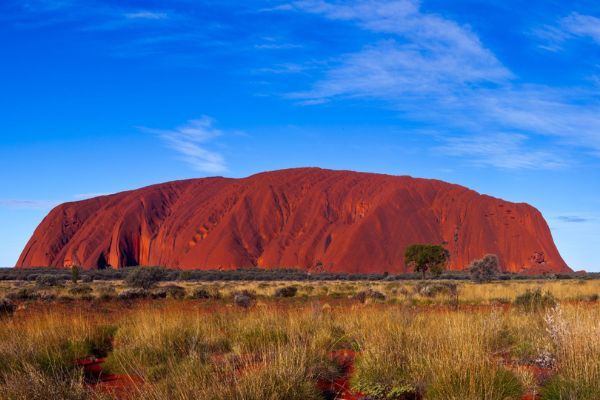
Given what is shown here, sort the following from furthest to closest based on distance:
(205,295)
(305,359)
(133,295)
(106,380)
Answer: (205,295) < (133,295) < (106,380) < (305,359)

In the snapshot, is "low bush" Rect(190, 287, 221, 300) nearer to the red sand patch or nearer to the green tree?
the red sand patch

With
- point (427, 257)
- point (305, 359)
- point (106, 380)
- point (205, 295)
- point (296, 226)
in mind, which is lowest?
point (205, 295)

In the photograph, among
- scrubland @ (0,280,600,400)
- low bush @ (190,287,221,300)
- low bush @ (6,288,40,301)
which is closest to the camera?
scrubland @ (0,280,600,400)

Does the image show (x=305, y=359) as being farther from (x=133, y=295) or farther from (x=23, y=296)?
(x=23, y=296)

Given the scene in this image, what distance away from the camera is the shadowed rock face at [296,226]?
315 feet

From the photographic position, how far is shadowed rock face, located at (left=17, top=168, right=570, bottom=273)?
95938 millimetres

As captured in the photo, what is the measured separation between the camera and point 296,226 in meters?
104

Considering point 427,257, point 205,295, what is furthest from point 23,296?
point 427,257

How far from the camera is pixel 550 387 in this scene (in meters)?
5.58

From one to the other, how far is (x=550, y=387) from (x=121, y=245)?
112m

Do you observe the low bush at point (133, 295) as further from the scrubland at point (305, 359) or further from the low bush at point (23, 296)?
the scrubland at point (305, 359)

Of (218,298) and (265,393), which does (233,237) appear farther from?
(265,393)

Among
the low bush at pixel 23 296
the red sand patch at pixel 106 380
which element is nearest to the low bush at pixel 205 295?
the low bush at pixel 23 296

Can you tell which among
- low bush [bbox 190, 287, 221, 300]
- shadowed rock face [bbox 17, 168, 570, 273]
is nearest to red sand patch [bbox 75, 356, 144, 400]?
low bush [bbox 190, 287, 221, 300]
